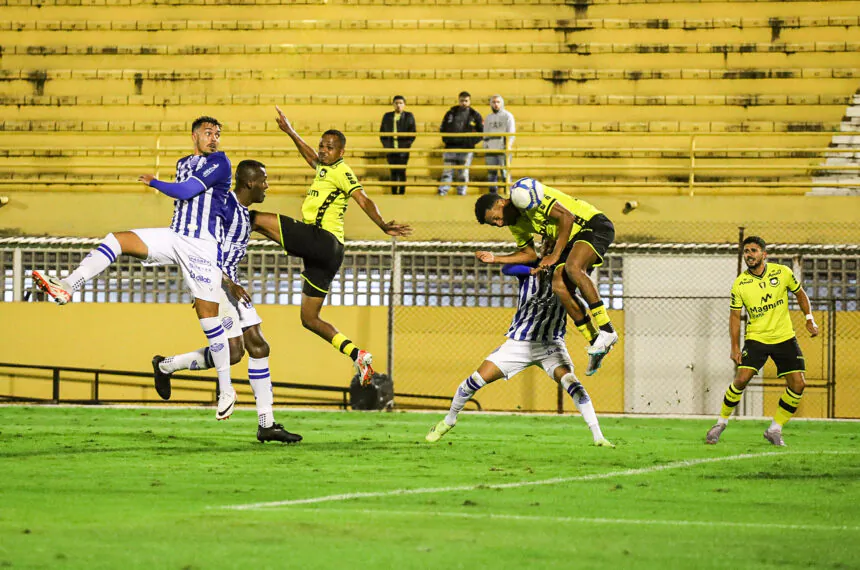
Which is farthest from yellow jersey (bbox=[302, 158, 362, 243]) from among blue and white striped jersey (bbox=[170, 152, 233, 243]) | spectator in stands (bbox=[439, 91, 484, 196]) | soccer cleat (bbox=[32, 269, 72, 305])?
spectator in stands (bbox=[439, 91, 484, 196])

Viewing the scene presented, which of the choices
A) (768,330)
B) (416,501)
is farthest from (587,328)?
(416,501)

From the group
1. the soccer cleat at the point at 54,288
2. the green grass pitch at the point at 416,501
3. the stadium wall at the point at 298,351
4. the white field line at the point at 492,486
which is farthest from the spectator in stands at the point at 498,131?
the soccer cleat at the point at 54,288

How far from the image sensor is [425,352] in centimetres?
2123

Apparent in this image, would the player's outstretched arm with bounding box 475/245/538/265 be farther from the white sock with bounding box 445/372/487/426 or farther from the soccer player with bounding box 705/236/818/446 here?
the soccer player with bounding box 705/236/818/446

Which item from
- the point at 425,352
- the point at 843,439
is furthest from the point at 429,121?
the point at 843,439

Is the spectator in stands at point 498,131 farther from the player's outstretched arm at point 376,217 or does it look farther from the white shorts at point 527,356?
the white shorts at point 527,356

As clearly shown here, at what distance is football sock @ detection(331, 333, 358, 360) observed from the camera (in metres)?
12.1

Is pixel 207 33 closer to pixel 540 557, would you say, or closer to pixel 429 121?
pixel 429 121

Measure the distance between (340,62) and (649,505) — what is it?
20.0 m

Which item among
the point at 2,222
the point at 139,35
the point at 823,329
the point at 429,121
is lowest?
the point at 823,329

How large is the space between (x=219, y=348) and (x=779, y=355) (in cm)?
528

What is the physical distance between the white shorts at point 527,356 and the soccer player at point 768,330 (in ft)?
6.94

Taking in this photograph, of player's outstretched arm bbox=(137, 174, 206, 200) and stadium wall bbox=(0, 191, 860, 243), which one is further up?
stadium wall bbox=(0, 191, 860, 243)

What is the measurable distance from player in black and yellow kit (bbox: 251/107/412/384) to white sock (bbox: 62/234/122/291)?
2.10 m
